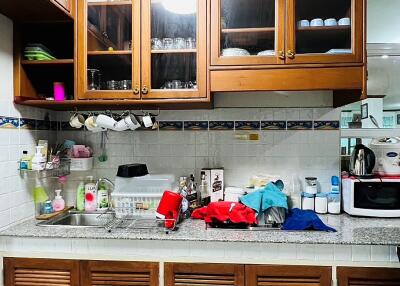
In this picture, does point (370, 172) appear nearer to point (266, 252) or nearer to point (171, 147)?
point (266, 252)

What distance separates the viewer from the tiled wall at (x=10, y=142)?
1.82 m

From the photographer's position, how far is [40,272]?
Answer: 173 centimetres

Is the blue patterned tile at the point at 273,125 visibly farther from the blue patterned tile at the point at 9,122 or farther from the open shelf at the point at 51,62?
the blue patterned tile at the point at 9,122

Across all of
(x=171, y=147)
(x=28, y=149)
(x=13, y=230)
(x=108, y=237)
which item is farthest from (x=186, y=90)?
(x=13, y=230)

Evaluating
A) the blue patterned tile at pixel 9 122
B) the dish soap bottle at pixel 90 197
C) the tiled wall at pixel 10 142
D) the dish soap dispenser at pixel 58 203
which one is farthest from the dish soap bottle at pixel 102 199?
the blue patterned tile at pixel 9 122

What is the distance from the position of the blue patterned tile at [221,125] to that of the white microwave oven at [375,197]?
79cm

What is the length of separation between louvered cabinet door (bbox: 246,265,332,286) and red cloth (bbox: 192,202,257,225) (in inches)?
11.0

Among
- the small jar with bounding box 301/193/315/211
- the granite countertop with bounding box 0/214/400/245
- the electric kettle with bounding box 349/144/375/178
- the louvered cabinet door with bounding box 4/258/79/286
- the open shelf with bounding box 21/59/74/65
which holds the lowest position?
the louvered cabinet door with bounding box 4/258/79/286

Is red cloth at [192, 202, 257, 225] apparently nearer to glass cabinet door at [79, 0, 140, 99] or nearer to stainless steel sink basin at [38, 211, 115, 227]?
stainless steel sink basin at [38, 211, 115, 227]

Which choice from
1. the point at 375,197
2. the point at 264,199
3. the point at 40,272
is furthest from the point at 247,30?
the point at 40,272

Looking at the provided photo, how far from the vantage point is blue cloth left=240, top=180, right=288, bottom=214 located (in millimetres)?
1883

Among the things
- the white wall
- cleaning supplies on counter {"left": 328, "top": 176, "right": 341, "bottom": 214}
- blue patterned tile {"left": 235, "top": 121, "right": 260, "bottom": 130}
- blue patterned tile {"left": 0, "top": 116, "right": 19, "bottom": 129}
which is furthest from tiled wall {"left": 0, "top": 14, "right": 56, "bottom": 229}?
the white wall

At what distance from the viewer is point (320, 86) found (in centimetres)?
182

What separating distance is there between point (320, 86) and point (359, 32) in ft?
1.13
